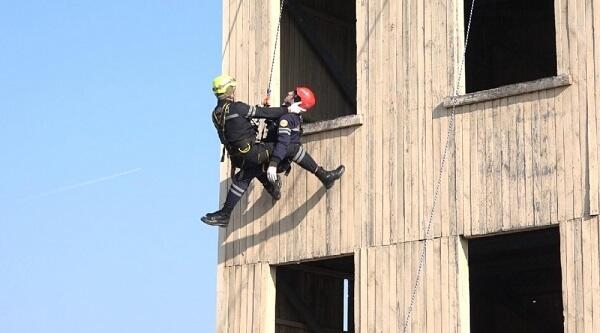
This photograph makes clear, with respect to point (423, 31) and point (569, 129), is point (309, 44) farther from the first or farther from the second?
point (569, 129)

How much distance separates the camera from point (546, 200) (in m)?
15.4

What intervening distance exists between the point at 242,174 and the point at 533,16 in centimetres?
716

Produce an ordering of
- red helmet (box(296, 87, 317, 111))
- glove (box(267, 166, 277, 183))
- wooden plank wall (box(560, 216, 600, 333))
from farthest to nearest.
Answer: red helmet (box(296, 87, 317, 111)), glove (box(267, 166, 277, 183)), wooden plank wall (box(560, 216, 600, 333))

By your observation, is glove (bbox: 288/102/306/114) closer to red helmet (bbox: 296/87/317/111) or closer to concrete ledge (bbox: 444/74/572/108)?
red helmet (bbox: 296/87/317/111)

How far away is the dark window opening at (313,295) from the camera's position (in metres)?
19.5

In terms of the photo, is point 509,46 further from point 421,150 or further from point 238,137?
point 238,137

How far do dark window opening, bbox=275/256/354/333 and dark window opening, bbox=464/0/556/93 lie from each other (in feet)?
13.1

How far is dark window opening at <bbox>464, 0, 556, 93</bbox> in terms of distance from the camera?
74.2 feet

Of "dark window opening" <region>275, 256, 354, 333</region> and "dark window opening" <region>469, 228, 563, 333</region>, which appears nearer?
"dark window opening" <region>275, 256, 354, 333</region>

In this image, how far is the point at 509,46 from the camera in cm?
2294

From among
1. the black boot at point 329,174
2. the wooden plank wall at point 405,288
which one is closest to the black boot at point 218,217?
the black boot at point 329,174

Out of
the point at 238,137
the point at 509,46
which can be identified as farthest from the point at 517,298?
the point at 238,137

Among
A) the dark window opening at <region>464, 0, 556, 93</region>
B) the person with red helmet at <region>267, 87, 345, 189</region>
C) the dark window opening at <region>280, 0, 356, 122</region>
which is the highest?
the dark window opening at <region>464, 0, 556, 93</region>

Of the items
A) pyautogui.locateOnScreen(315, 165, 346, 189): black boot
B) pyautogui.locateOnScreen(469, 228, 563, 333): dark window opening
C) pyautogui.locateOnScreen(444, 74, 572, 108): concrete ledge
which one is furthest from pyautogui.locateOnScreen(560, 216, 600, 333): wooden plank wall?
pyautogui.locateOnScreen(469, 228, 563, 333): dark window opening
